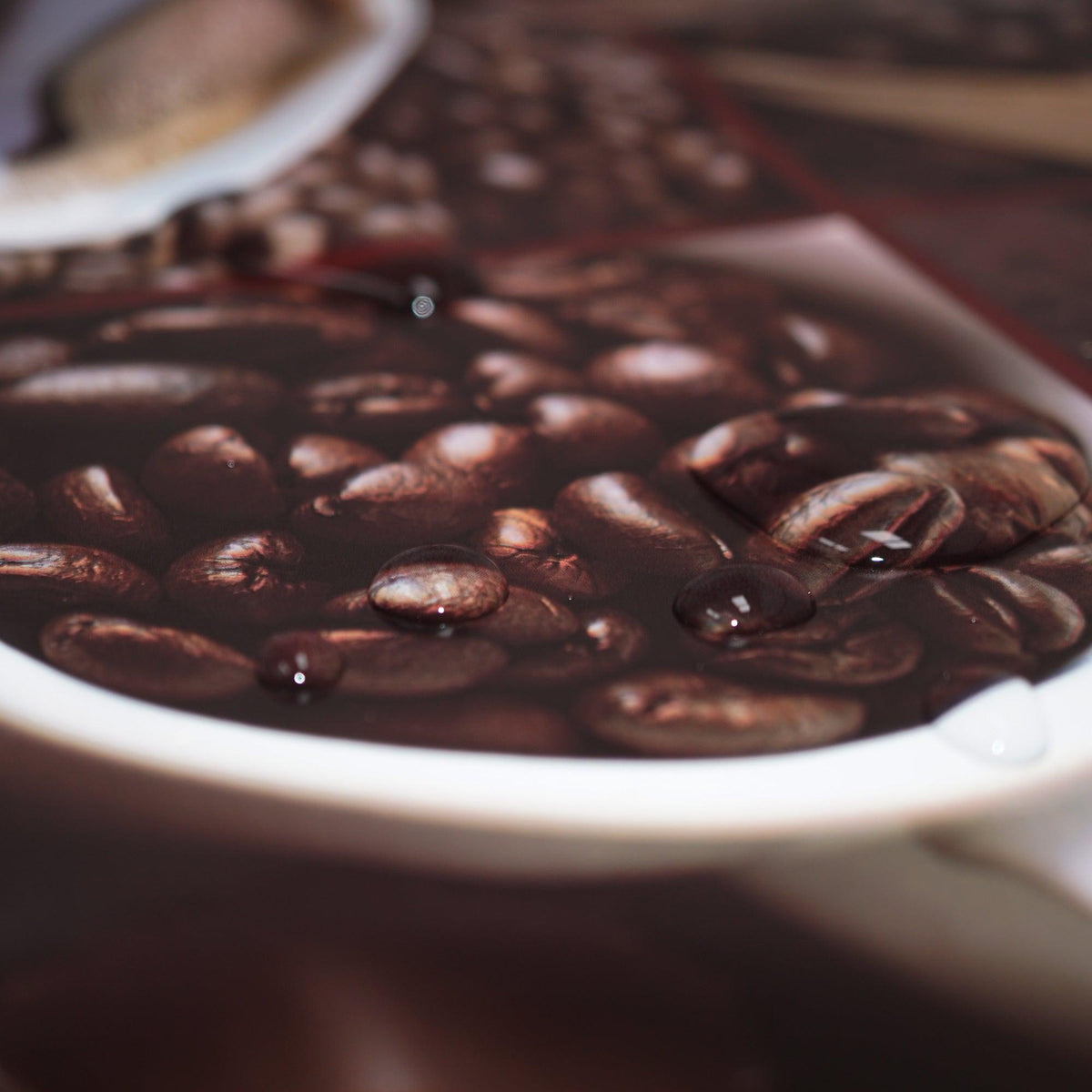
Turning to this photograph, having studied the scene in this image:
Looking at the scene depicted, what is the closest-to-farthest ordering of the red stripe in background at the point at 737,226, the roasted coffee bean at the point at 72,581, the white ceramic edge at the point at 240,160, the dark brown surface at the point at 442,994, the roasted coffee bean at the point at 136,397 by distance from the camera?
the dark brown surface at the point at 442,994, the roasted coffee bean at the point at 72,581, the roasted coffee bean at the point at 136,397, the red stripe in background at the point at 737,226, the white ceramic edge at the point at 240,160

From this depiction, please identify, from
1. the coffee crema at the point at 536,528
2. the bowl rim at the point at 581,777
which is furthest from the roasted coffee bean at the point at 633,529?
the bowl rim at the point at 581,777

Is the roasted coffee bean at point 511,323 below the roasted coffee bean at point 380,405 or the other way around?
the other way around

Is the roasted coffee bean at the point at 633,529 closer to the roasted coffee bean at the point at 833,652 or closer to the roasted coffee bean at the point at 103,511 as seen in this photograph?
the roasted coffee bean at the point at 833,652

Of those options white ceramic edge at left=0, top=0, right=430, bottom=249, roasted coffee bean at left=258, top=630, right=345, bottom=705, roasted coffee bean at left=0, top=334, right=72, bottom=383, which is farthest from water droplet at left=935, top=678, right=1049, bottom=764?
white ceramic edge at left=0, top=0, right=430, bottom=249

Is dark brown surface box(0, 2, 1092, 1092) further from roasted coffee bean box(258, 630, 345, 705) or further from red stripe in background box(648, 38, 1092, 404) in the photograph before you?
red stripe in background box(648, 38, 1092, 404)

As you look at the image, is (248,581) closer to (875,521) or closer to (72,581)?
(72,581)

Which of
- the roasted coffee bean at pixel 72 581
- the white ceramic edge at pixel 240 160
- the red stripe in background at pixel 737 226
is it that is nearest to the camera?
the roasted coffee bean at pixel 72 581

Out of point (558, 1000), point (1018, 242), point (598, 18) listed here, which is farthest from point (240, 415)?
point (598, 18)
